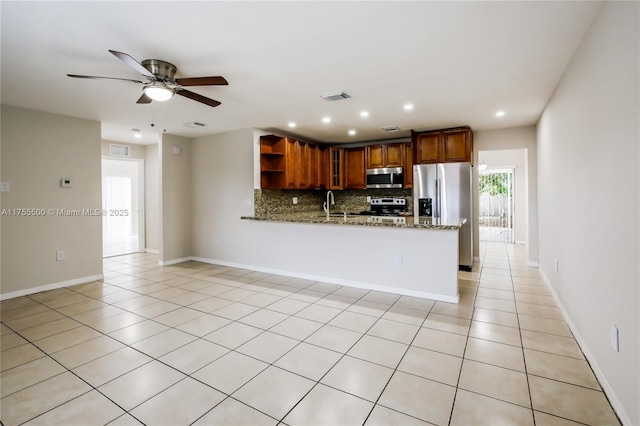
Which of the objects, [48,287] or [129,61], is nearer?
[129,61]

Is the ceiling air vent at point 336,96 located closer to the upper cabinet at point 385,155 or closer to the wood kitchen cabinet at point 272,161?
the wood kitchen cabinet at point 272,161

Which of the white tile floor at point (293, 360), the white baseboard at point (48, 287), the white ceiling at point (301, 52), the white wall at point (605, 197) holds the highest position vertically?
the white ceiling at point (301, 52)

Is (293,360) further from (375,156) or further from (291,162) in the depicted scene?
(375,156)

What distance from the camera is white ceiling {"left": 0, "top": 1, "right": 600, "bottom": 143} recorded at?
6.53ft

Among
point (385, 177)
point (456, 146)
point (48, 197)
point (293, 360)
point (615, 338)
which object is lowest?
point (293, 360)

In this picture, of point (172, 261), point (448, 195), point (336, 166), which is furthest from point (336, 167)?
point (172, 261)

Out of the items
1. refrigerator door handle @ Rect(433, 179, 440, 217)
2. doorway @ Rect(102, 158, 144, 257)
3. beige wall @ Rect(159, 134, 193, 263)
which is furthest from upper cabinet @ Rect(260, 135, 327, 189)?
doorway @ Rect(102, 158, 144, 257)

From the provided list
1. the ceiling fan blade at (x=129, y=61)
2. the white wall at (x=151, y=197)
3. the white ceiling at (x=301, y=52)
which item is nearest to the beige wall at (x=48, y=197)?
the white ceiling at (x=301, y=52)

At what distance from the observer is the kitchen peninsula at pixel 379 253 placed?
143 inches

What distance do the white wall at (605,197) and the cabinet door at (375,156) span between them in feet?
10.8

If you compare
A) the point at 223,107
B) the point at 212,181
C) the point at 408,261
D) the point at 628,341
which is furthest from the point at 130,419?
the point at 212,181

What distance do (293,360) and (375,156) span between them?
4.67m

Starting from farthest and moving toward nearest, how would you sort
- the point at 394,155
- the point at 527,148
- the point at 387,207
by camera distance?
the point at 387,207 → the point at 394,155 → the point at 527,148

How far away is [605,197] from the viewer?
190 cm
